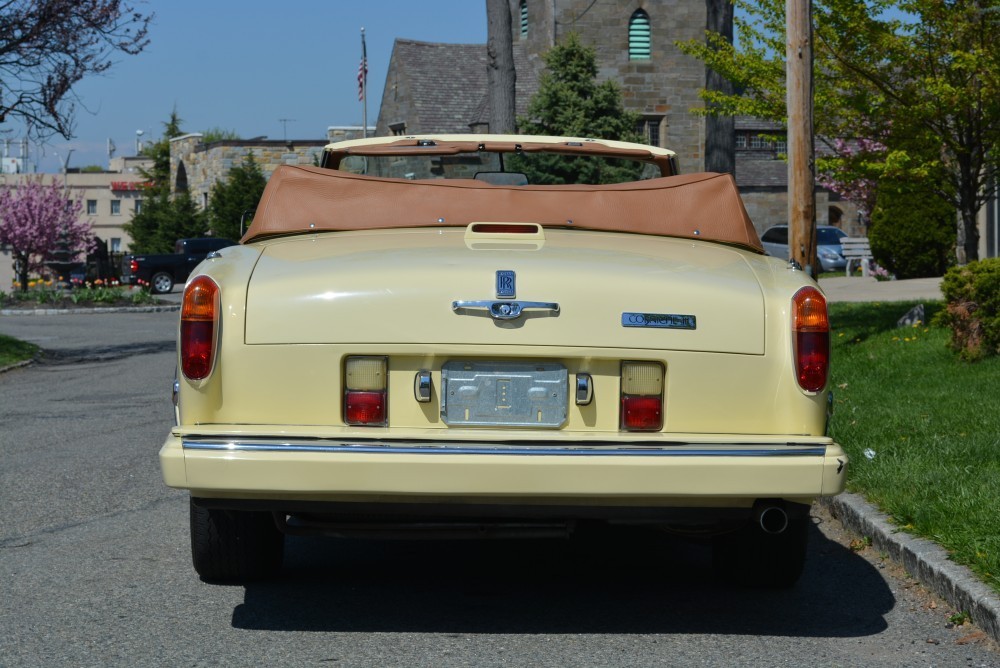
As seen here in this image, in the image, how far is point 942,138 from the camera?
14211 millimetres

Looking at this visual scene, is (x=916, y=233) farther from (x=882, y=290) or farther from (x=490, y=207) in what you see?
(x=490, y=207)

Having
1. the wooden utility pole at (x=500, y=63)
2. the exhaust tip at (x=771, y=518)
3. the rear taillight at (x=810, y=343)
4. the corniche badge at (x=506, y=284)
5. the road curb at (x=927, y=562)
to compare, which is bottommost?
the road curb at (x=927, y=562)

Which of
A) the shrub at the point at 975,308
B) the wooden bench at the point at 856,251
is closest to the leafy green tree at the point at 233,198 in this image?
the wooden bench at the point at 856,251

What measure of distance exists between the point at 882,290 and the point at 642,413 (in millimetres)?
23296

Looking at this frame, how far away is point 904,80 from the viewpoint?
1441 centimetres

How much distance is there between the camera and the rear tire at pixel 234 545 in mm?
4965

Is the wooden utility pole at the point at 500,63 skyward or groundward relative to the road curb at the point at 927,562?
skyward

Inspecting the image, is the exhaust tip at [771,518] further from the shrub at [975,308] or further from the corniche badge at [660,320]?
the shrub at [975,308]

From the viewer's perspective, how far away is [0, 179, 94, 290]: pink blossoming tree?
48781 millimetres

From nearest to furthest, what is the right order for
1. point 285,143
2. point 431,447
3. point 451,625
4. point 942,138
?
1. point 431,447
2. point 451,625
3. point 942,138
4. point 285,143

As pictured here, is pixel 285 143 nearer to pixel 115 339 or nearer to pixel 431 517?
pixel 115 339

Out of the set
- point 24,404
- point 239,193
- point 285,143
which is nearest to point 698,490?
point 24,404

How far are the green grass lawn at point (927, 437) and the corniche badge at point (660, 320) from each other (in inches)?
56.6

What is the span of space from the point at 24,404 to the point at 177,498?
17.6ft
